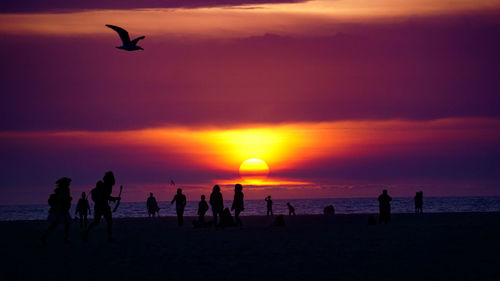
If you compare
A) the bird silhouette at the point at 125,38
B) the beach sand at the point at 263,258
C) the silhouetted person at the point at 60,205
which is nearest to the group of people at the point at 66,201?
the silhouetted person at the point at 60,205

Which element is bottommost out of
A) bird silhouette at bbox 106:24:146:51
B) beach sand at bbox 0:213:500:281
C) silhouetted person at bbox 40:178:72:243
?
beach sand at bbox 0:213:500:281

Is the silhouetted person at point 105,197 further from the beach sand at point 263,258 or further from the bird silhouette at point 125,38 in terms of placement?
the bird silhouette at point 125,38

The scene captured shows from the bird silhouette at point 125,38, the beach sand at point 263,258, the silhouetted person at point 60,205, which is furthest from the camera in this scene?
the bird silhouette at point 125,38

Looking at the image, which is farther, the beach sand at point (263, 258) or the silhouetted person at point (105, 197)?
the silhouetted person at point (105, 197)

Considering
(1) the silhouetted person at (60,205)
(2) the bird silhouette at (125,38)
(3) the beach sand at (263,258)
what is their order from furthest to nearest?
(2) the bird silhouette at (125,38) < (1) the silhouetted person at (60,205) < (3) the beach sand at (263,258)

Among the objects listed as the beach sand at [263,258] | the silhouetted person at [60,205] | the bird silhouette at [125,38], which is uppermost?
the bird silhouette at [125,38]

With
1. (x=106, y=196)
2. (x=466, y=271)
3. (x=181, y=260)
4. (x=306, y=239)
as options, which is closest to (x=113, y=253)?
(x=181, y=260)

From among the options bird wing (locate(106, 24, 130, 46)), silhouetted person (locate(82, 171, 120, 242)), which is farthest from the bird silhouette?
silhouetted person (locate(82, 171, 120, 242))

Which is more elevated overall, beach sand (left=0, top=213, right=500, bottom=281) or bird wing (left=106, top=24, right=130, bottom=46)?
bird wing (left=106, top=24, right=130, bottom=46)

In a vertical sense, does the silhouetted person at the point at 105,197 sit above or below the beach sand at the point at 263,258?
above

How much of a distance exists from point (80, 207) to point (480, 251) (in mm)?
19723

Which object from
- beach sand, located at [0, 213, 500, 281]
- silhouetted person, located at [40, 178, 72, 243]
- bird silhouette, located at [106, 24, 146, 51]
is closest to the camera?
beach sand, located at [0, 213, 500, 281]

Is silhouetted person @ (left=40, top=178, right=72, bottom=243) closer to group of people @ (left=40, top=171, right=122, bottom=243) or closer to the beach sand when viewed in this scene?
group of people @ (left=40, top=171, right=122, bottom=243)

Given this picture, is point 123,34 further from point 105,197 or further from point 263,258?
point 263,258
